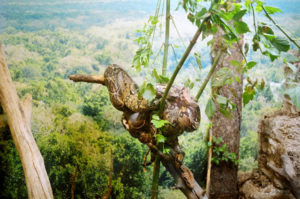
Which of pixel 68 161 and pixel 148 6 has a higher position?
pixel 148 6

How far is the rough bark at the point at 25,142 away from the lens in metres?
1.39

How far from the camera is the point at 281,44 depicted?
1.81 feet

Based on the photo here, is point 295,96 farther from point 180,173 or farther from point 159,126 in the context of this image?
point 180,173

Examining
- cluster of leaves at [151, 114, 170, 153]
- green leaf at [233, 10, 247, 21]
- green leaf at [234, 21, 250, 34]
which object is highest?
green leaf at [233, 10, 247, 21]

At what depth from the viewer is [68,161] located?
164 centimetres

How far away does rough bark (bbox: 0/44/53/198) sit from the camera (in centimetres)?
139

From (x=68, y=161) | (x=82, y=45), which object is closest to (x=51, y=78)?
(x=82, y=45)

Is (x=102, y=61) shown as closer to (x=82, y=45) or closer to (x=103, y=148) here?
(x=82, y=45)

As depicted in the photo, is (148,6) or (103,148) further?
(148,6)

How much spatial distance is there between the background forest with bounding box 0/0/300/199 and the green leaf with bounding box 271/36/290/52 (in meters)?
0.93

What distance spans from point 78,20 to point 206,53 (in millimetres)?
1257

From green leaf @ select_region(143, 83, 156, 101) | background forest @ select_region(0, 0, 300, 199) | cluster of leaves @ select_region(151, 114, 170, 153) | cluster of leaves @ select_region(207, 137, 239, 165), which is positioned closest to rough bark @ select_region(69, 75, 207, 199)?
cluster of leaves @ select_region(151, 114, 170, 153)

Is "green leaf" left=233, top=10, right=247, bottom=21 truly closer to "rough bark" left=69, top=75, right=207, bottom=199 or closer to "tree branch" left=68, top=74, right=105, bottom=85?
"rough bark" left=69, top=75, right=207, bottom=199

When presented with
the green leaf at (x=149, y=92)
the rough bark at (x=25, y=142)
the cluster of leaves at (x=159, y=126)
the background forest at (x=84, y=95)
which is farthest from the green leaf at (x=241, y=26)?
the rough bark at (x=25, y=142)
